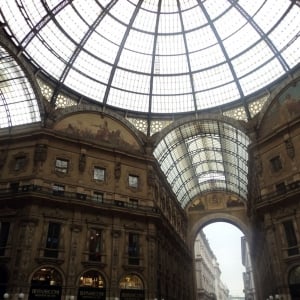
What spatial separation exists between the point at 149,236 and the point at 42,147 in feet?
46.1

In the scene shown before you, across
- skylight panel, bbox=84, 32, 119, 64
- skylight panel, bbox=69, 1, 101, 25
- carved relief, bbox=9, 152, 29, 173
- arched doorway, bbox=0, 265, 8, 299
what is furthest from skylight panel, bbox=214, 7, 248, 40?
arched doorway, bbox=0, 265, 8, 299

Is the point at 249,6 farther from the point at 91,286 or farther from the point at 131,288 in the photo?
the point at 91,286

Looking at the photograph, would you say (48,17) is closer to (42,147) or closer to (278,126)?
(42,147)

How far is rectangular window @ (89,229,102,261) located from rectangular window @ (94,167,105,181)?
18.1 ft

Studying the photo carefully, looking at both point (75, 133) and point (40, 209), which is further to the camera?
point (75, 133)

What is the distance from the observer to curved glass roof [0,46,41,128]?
107 ft

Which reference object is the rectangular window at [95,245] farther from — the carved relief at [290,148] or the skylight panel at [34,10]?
the skylight panel at [34,10]

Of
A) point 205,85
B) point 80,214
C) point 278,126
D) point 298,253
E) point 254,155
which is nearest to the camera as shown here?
point 298,253

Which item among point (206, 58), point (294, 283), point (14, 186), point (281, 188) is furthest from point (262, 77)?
point (14, 186)

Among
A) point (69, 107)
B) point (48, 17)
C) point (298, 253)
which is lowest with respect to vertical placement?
point (298, 253)

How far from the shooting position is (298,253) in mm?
28312

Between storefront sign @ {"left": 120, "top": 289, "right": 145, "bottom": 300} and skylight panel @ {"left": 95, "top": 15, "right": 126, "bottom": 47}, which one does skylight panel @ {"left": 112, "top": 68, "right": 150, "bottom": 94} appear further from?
storefront sign @ {"left": 120, "top": 289, "right": 145, "bottom": 300}

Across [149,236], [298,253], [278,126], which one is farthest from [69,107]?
[298,253]

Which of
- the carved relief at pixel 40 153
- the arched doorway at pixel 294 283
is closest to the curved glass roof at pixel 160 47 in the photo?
the carved relief at pixel 40 153
